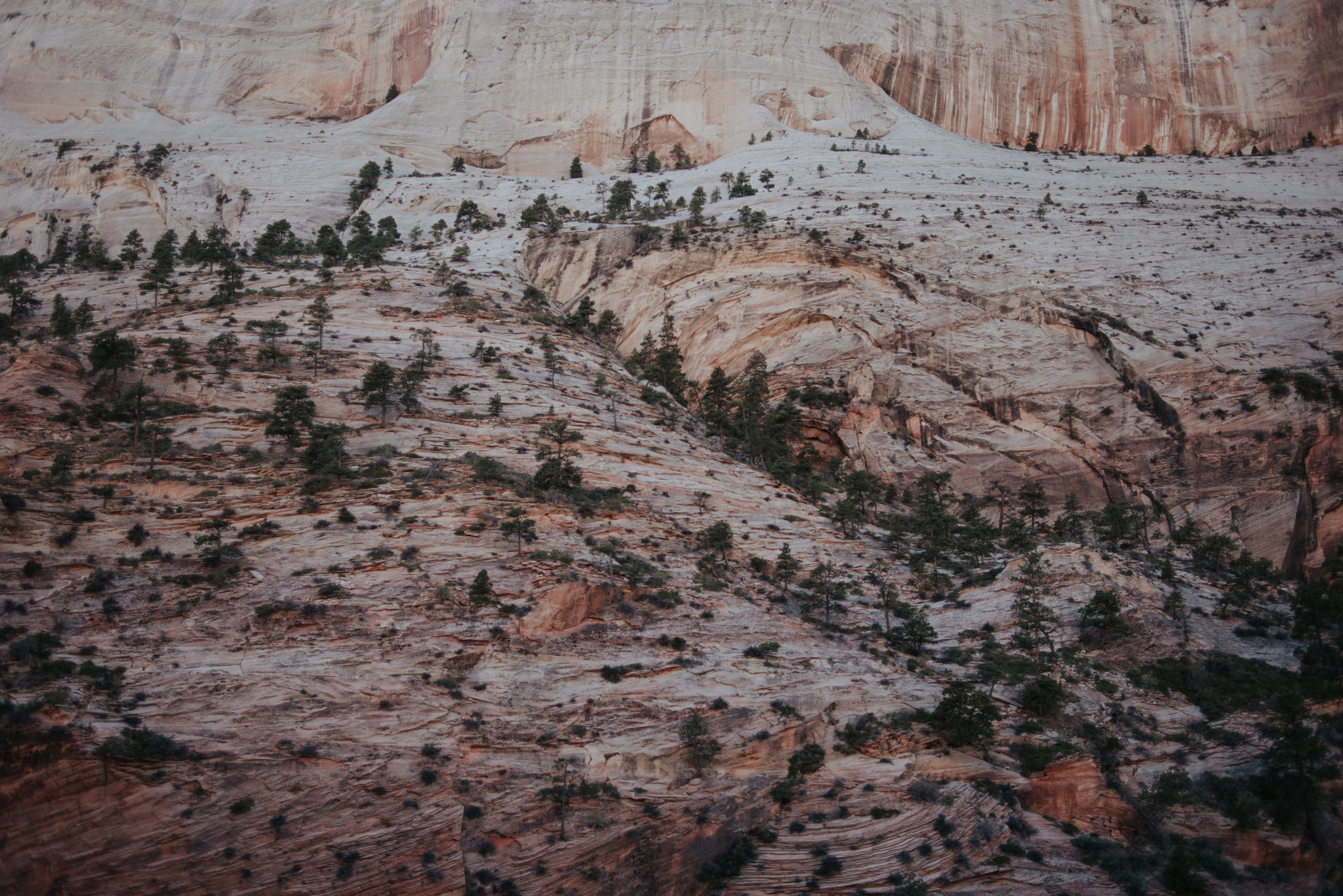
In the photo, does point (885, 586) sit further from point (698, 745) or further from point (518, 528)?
point (518, 528)

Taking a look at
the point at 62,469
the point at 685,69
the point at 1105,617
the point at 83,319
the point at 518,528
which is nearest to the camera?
the point at 62,469

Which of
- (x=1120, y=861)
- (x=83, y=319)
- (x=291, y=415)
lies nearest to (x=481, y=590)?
(x=291, y=415)

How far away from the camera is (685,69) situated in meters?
101

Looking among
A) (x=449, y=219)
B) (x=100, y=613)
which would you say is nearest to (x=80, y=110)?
(x=449, y=219)

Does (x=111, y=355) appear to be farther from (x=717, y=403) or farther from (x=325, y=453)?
(x=717, y=403)

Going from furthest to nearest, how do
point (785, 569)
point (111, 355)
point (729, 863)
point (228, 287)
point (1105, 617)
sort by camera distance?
point (228, 287), point (111, 355), point (785, 569), point (1105, 617), point (729, 863)

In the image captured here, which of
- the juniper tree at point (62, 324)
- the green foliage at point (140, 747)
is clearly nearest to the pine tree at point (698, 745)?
the green foliage at point (140, 747)

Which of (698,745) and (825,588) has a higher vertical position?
(825,588)

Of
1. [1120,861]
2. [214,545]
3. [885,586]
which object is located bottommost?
[1120,861]

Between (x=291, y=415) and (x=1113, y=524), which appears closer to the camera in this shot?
(x=291, y=415)

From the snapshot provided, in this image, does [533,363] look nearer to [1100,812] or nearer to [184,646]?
[184,646]

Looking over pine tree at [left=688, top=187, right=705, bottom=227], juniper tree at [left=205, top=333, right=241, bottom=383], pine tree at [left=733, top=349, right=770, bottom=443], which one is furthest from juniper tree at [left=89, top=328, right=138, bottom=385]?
pine tree at [left=688, top=187, right=705, bottom=227]

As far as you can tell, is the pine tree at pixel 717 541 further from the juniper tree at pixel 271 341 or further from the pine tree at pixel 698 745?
the juniper tree at pixel 271 341

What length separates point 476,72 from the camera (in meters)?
102
